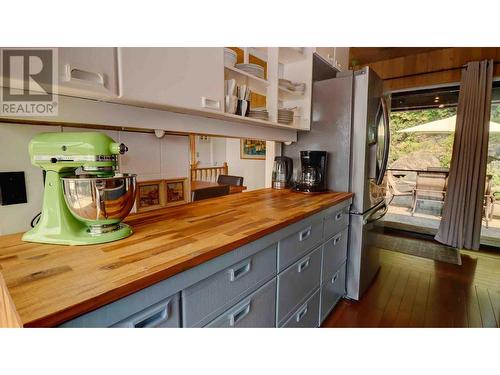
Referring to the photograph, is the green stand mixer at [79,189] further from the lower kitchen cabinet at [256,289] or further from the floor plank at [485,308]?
the floor plank at [485,308]

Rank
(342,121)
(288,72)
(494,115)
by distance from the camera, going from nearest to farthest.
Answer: (342,121)
(288,72)
(494,115)

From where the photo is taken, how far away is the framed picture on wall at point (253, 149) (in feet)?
17.0

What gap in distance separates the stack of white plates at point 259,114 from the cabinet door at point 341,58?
1124 mm

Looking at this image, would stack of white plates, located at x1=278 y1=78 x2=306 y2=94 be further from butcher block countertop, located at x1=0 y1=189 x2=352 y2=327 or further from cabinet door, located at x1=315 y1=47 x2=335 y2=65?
butcher block countertop, located at x1=0 y1=189 x2=352 y2=327

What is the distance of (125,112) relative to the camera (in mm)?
1049

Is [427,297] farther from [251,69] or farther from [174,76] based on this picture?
[174,76]

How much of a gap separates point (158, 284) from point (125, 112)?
2.42 ft

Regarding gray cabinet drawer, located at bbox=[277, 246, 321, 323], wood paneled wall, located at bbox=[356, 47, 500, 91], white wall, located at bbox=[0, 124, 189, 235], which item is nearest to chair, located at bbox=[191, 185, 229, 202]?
white wall, located at bbox=[0, 124, 189, 235]

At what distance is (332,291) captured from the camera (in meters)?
1.82

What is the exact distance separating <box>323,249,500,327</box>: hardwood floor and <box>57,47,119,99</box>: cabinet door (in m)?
1.87

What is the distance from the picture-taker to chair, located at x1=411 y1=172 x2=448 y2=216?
3.49 meters
